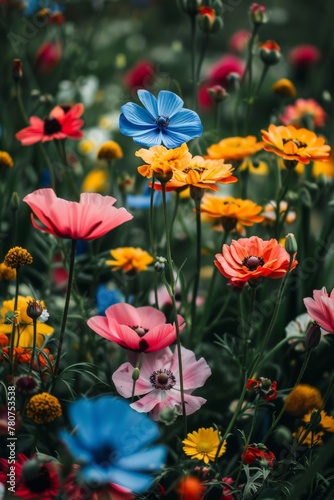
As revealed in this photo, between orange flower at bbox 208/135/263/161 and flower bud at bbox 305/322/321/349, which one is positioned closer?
flower bud at bbox 305/322/321/349

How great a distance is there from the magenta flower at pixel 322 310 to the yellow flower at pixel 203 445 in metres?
0.12

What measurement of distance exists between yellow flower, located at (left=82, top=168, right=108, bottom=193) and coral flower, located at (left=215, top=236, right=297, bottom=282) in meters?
0.57

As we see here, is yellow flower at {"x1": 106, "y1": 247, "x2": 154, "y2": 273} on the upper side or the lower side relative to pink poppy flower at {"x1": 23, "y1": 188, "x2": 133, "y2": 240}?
lower

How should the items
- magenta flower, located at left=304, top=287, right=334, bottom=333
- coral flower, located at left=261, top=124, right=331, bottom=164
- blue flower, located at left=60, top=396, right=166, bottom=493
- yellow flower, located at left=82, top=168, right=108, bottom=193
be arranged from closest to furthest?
blue flower, located at left=60, top=396, right=166, bottom=493
magenta flower, located at left=304, top=287, right=334, bottom=333
coral flower, located at left=261, top=124, right=331, bottom=164
yellow flower, located at left=82, top=168, right=108, bottom=193

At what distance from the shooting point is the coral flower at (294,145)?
0.65m

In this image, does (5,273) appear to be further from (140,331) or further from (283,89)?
(283,89)

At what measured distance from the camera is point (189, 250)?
1.16 m

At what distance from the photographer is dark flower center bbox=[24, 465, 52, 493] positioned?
52 centimetres

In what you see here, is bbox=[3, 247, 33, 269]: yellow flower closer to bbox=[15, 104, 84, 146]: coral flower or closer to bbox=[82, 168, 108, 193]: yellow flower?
bbox=[15, 104, 84, 146]: coral flower

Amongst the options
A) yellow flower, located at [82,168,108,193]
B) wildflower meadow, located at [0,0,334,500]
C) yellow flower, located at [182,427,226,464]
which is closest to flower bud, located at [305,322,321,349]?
wildflower meadow, located at [0,0,334,500]

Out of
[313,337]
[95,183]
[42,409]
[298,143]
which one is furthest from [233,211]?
[95,183]

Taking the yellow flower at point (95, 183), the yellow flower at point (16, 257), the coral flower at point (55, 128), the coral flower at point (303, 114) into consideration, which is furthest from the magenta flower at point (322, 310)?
the yellow flower at point (95, 183)

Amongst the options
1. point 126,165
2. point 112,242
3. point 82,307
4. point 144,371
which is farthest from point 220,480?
point 126,165

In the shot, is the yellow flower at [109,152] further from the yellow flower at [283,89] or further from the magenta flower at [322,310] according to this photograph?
the magenta flower at [322,310]
